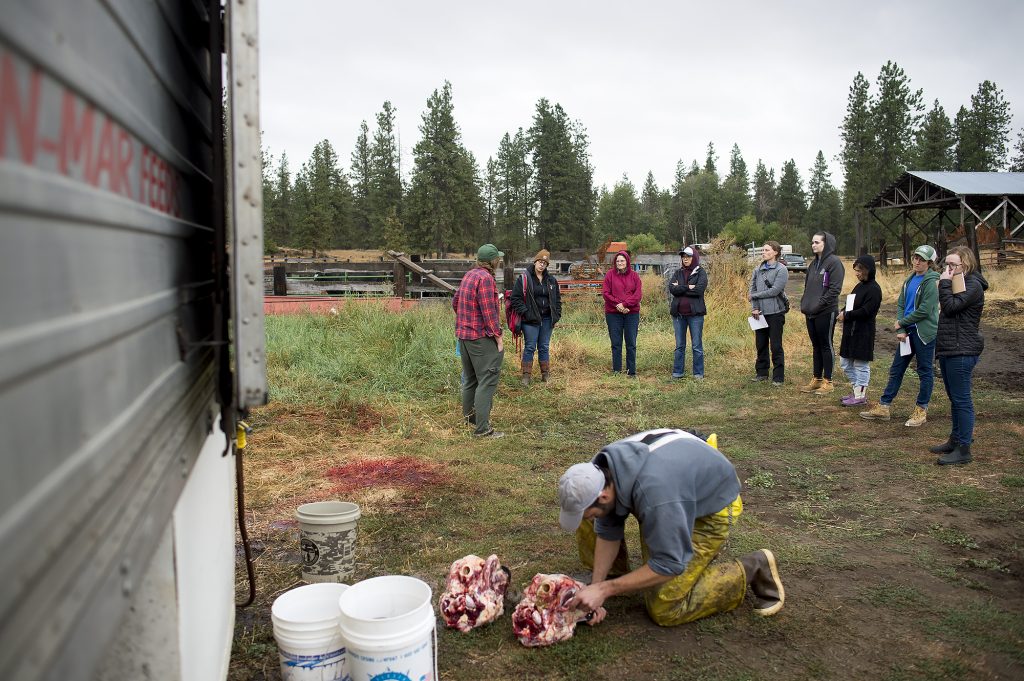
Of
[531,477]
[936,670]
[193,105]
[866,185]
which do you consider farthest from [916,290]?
[866,185]

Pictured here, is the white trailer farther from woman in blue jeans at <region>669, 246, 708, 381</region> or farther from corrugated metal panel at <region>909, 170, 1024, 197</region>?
corrugated metal panel at <region>909, 170, 1024, 197</region>

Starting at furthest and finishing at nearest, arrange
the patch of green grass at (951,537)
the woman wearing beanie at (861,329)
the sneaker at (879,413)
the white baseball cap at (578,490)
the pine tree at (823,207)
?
the pine tree at (823,207), the woman wearing beanie at (861,329), the sneaker at (879,413), the patch of green grass at (951,537), the white baseball cap at (578,490)

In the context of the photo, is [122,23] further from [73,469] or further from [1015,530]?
[1015,530]

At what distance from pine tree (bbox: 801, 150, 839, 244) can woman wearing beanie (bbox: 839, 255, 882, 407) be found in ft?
228

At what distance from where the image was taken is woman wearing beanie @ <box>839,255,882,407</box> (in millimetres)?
7336

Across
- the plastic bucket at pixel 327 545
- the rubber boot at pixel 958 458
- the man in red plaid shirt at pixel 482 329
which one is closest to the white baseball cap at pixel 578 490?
the plastic bucket at pixel 327 545

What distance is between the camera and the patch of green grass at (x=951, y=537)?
13.8 feet

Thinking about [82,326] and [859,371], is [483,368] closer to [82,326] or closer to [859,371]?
[859,371]

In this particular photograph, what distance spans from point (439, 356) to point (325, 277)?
7719 mm

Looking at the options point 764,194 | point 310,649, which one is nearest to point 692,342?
point 310,649

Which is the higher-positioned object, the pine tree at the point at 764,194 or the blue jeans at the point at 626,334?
the pine tree at the point at 764,194

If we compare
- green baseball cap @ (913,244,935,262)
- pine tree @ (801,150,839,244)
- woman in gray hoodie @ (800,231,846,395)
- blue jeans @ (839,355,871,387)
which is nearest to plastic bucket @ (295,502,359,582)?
green baseball cap @ (913,244,935,262)

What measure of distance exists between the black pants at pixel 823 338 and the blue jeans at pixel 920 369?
4.02ft

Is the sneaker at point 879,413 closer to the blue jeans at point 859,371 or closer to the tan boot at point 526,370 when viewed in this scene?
the blue jeans at point 859,371
